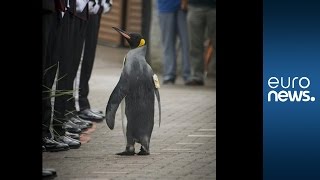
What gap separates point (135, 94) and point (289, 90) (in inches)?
62.6

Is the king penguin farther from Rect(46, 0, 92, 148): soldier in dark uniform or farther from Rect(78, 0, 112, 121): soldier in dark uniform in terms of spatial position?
Rect(78, 0, 112, 121): soldier in dark uniform

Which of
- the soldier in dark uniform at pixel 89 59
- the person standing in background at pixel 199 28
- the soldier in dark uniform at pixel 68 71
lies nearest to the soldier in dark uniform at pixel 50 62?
the soldier in dark uniform at pixel 68 71

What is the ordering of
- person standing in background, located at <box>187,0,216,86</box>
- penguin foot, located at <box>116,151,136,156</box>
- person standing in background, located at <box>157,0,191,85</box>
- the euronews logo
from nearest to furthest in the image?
the euronews logo, penguin foot, located at <box>116,151,136,156</box>, person standing in background, located at <box>187,0,216,86</box>, person standing in background, located at <box>157,0,191,85</box>

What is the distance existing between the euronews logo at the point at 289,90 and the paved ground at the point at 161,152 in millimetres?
887

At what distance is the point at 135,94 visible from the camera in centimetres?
852

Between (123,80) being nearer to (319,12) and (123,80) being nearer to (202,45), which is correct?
(319,12)

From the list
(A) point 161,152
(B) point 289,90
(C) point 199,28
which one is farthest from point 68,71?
(C) point 199,28

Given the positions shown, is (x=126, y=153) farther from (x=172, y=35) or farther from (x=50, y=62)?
(x=172, y=35)

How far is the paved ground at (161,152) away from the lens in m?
8.15

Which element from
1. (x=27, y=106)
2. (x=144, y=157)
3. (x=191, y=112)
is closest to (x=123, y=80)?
(x=144, y=157)

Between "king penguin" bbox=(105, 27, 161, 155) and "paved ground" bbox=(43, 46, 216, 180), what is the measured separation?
0.63 feet

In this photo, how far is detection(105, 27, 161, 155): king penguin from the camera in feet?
27.7

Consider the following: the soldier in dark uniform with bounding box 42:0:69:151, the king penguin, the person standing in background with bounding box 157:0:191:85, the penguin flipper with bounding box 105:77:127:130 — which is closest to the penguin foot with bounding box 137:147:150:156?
the king penguin

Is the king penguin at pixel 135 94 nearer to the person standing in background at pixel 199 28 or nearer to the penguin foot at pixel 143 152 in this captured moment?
the penguin foot at pixel 143 152
